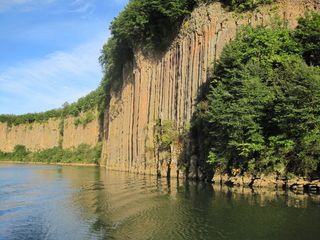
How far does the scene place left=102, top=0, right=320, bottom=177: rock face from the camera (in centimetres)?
4691

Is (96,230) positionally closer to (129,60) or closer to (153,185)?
(153,185)

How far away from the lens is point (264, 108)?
37781mm

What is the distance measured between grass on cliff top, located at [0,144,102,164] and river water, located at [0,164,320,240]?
218 ft

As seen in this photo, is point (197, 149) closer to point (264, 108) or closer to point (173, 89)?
point (264, 108)

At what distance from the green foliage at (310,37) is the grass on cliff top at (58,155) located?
6528 cm

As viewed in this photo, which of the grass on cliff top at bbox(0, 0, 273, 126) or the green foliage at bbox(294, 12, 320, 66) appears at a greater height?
the grass on cliff top at bbox(0, 0, 273, 126)

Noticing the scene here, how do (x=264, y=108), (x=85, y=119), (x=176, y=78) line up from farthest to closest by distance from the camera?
(x=85, y=119)
(x=176, y=78)
(x=264, y=108)

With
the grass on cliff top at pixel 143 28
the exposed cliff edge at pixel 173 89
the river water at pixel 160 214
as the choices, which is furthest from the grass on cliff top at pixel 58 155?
the river water at pixel 160 214

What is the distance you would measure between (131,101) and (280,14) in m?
31.7

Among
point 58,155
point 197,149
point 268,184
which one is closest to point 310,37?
point 268,184

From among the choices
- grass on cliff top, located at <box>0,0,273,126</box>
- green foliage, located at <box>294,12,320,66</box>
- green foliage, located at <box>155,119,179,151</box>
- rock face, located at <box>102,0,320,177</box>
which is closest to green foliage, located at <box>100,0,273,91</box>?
grass on cliff top, located at <box>0,0,273,126</box>

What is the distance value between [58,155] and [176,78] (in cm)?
7283

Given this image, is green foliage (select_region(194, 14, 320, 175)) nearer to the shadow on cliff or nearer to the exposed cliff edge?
the shadow on cliff

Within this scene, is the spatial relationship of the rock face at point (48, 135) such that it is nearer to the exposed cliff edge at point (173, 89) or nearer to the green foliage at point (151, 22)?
the exposed cliff edge at point (173, 89)
